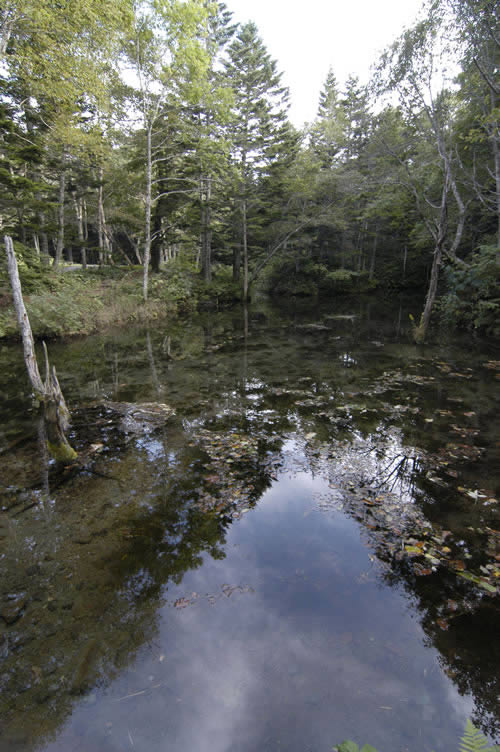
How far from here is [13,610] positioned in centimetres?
318

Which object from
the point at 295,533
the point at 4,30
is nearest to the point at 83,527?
the point at 295,533

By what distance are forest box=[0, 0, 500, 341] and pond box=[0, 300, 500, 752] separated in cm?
909

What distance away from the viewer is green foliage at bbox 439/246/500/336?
12.7 metres

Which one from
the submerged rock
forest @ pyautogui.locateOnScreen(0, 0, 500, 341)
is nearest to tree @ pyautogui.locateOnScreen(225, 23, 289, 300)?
forest @ pyautogui.locateOnScreen(0, 0, 500, 341)

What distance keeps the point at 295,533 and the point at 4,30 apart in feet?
41.3

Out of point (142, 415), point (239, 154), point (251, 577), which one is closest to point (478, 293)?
point (142, 415)

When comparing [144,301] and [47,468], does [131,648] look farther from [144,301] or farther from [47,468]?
[144,301]

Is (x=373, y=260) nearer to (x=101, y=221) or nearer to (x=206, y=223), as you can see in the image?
(x=206, y=223)

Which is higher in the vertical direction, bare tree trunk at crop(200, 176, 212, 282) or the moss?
bare tree trunk at crop(200, 176, 212, 282)

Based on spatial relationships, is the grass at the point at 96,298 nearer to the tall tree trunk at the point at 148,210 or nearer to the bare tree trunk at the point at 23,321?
the tall tree trunk at the point at 148,210

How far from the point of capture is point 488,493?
4707mm

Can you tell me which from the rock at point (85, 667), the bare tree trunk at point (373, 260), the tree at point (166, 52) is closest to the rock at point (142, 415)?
the rock at point (85, 667)

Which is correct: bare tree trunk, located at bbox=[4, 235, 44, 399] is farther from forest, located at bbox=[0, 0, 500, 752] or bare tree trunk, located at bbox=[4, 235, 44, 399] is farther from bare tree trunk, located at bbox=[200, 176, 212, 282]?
bare tree trunk, located at bbox=[200, 176, 212, 282]

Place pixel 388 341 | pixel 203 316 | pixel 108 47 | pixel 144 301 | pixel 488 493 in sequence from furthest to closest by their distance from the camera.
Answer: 1. pixel 203 316
2. pixel 144 301
3. pixel 388 341
4. pixel 108 47
5. pixel 488 493
